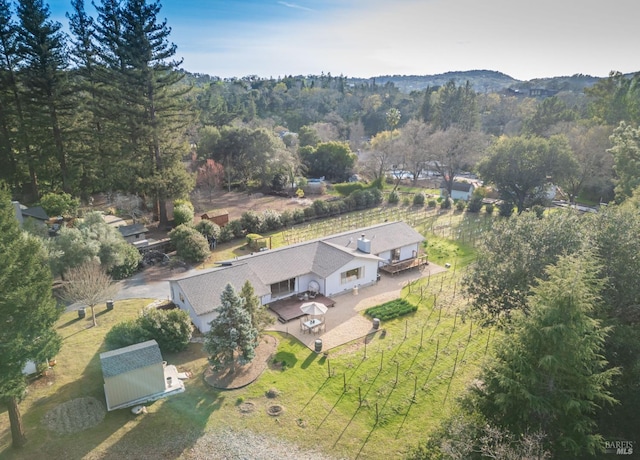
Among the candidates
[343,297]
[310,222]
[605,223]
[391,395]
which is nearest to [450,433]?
[391,395]

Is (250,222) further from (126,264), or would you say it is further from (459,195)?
(459,195)

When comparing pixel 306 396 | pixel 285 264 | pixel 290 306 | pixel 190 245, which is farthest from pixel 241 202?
pixel 306 396

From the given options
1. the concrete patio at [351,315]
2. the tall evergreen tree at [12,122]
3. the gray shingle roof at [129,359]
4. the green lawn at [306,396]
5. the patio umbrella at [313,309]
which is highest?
the tall evergreen tree at [12,122]

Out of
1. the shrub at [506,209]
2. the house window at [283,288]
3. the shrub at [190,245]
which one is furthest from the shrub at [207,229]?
the shrub at [506,209]

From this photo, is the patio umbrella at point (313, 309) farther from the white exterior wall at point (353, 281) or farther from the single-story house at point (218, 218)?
the single-story house at point (218, 218)

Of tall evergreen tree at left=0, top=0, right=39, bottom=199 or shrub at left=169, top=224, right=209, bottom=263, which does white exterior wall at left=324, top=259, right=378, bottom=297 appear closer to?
shrub at left=169, top=224, right=209, bottom=263

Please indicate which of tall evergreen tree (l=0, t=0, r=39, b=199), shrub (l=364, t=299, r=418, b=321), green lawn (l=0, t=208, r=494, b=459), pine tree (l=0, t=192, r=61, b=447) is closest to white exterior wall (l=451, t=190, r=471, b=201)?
shrub (l=364, t=299, r=418, b=321)
